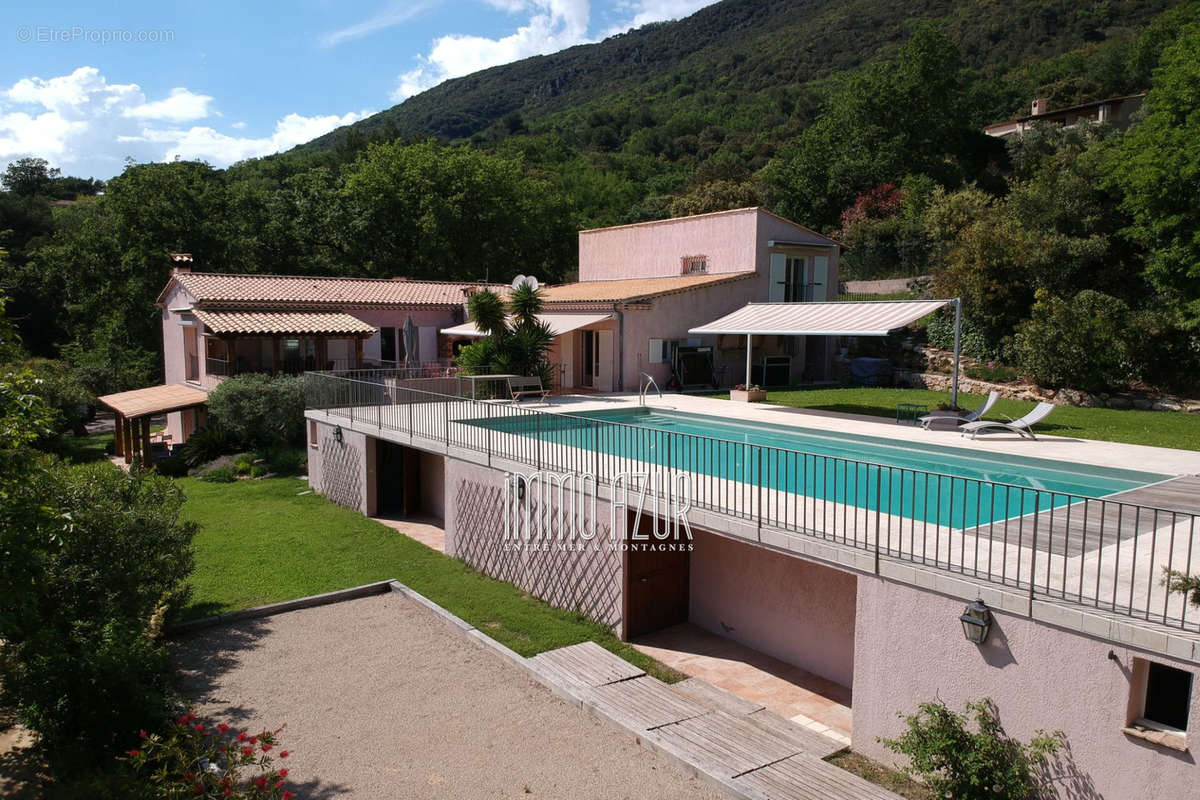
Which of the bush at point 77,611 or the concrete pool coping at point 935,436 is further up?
the concrete pool coping at point 935,436

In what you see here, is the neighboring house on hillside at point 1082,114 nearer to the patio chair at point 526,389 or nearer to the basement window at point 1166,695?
the patio chair at point 526,389

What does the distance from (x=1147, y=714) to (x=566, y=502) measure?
8235mm

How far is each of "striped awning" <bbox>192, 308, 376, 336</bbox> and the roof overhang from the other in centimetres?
247

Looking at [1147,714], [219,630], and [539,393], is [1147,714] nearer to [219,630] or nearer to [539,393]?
[219,630]

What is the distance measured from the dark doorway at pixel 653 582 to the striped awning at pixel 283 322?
18.5 m

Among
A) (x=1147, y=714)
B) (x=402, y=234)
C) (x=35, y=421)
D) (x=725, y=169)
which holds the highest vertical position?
(x=725, y=169)

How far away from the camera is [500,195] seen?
4844cm

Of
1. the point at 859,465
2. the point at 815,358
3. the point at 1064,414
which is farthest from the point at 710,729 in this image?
the point at 815,358

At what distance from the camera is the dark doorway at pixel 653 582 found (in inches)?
472

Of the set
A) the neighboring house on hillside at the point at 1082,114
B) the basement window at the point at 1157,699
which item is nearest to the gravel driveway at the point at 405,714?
the basement window at the point at 1157,699

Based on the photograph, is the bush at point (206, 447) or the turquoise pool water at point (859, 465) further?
the bush at point (206, 447)

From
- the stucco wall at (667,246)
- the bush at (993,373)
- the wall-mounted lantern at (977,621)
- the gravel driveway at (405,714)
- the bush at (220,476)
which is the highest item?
the stucco wall at (667,246)

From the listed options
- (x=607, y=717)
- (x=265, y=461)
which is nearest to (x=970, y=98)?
(x=265, y=461)

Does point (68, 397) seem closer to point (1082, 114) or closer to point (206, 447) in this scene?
point (206, 447)
